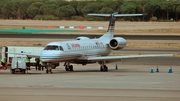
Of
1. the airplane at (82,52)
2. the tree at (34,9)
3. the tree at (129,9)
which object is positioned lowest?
the airplane at (82,52)

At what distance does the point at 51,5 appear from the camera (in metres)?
147

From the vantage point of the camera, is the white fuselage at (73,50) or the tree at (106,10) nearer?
the white fuselage at (73,50)

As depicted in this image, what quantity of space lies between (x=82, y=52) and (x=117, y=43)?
3698 millimetres

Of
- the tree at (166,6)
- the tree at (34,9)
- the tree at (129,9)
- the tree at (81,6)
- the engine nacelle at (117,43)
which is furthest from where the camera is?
the tree at (34,9)

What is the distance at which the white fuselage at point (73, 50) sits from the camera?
4328cm

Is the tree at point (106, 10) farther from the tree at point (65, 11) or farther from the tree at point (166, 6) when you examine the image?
the tree at point (166, 6)

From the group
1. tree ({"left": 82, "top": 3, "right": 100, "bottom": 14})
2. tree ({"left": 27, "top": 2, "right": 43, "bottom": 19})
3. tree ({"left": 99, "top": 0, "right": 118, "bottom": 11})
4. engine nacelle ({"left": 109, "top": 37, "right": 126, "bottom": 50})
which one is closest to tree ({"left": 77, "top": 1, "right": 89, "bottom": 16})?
tree ({"left": 82, "top": 3, "right": 100, "bottom": 14})

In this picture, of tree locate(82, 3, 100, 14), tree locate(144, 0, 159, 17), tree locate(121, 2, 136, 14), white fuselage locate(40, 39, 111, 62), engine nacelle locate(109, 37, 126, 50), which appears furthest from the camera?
tree locate(82, 3, 100, 14)

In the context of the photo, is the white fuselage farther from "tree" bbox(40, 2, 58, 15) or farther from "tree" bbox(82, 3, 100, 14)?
"tree" bbox(40, 2, 58, 15)

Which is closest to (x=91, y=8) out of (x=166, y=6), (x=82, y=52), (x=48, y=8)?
(x=48, y=8)

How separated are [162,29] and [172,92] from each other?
85464mm

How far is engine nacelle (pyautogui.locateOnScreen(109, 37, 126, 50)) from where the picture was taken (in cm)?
4888

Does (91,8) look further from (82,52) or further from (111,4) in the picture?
(82,52)

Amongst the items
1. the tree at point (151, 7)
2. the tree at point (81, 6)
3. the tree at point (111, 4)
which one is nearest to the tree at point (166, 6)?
the tree at point (151, 7)
